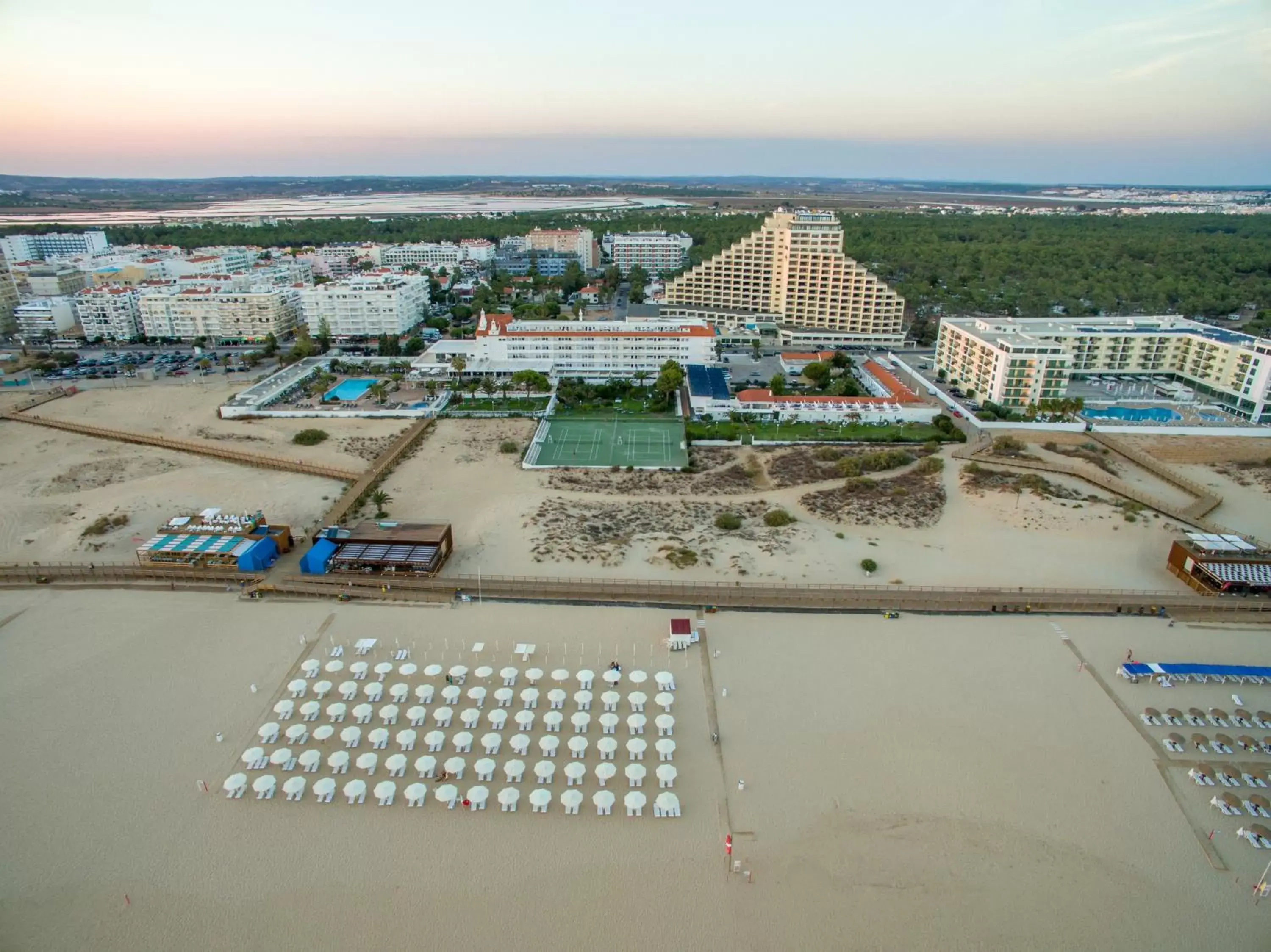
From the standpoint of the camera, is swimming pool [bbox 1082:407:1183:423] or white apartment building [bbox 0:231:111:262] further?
white apartment building [bbox 0:231:111:262]

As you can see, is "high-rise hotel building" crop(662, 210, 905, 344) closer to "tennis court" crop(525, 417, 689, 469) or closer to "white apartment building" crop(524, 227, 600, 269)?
"tennis court" crop(525, 417, 689, 469)

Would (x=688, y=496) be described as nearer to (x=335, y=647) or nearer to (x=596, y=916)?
(x=335, y=647)

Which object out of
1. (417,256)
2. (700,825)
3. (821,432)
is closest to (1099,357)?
(821,432)

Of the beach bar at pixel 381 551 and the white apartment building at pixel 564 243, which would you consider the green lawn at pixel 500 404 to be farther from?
the white apartment building at pixel 564 243

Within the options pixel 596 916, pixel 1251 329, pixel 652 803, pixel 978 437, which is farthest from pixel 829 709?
pixel 1251 329

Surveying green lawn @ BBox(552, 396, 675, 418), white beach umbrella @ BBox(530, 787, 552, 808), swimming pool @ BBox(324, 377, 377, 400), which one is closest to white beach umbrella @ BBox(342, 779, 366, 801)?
white beach umbrella @ BBox(530, 787, 552, 808)

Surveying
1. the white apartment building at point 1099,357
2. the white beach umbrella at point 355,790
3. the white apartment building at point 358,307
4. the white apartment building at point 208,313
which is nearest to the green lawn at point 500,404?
the white apartment building at point 358,307

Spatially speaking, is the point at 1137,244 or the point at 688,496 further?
the point at 1137,244
